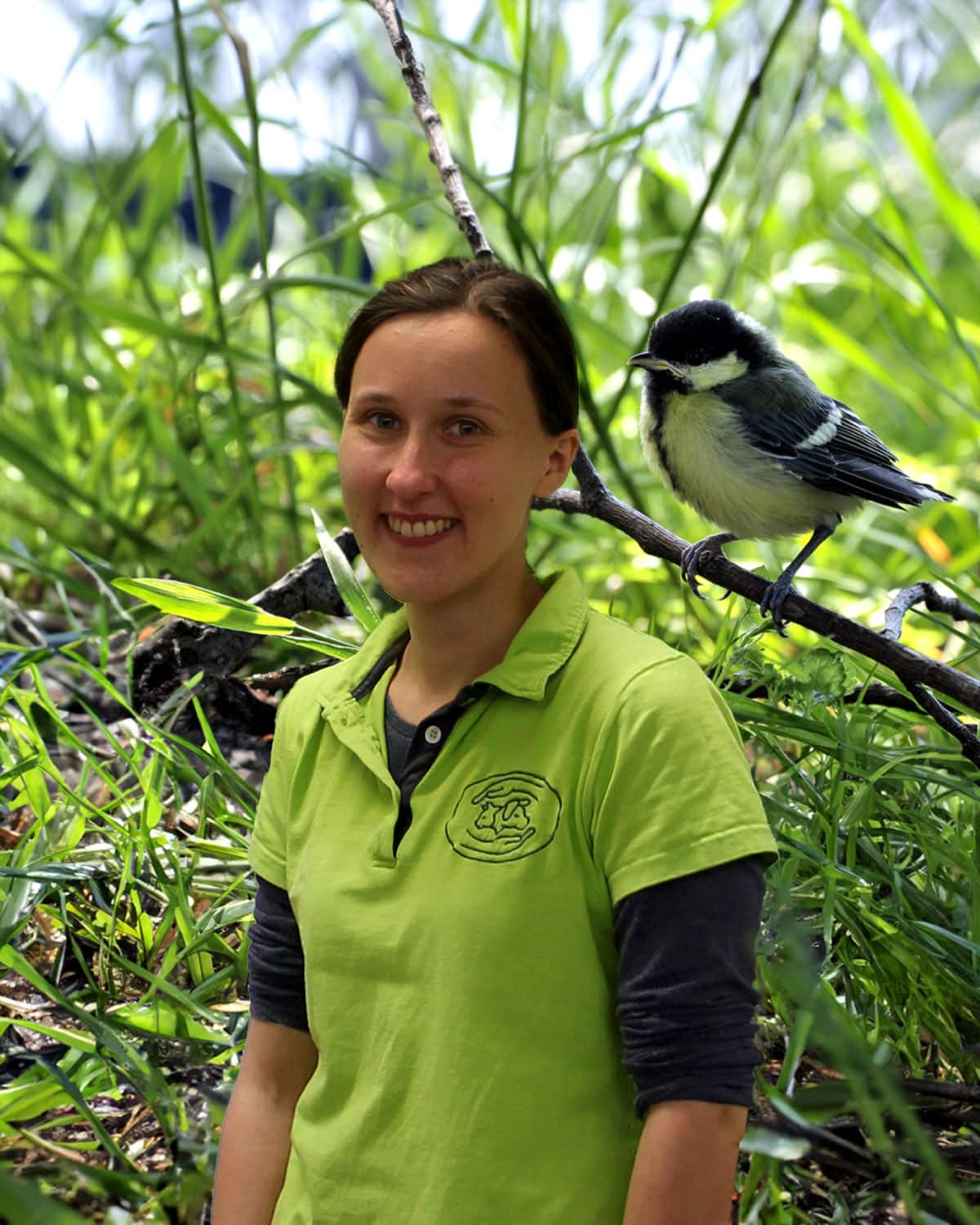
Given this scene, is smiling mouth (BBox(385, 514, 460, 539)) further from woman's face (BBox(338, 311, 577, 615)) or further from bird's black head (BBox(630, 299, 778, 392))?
bird's black head (BBox(630, 299, 778, 392))

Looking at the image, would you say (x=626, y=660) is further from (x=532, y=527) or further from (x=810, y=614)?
(x=532, y=527)

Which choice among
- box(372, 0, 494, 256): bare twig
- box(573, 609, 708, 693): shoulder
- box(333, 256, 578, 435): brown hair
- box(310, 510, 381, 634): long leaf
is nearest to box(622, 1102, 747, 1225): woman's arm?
box(573, 609, 708, 693): shoulder

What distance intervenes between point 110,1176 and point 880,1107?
20.2 inches

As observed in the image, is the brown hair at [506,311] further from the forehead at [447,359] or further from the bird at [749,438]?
the bird at [749,438]

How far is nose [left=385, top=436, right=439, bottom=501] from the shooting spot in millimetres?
938

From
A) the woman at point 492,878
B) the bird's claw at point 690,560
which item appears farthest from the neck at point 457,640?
the bird's claw at point 690,560

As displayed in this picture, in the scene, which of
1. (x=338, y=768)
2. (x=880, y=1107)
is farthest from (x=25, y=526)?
(x=880, y=1107)

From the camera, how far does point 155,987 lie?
4.17ft

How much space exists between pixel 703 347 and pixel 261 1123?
98 centimetres

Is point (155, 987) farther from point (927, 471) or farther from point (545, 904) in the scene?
point (927, 471)

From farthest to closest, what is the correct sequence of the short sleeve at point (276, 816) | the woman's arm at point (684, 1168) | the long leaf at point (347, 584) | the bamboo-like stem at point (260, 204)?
the bamboo-like stem at point (260, 204), the long leaf at point (347, 584), the short sleeve at point (276, 816), the woman's arm at point (684, 1168)

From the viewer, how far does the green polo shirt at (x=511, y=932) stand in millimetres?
889

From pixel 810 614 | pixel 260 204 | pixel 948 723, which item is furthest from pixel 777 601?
pixel 260 204

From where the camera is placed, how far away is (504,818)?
0.94 m
